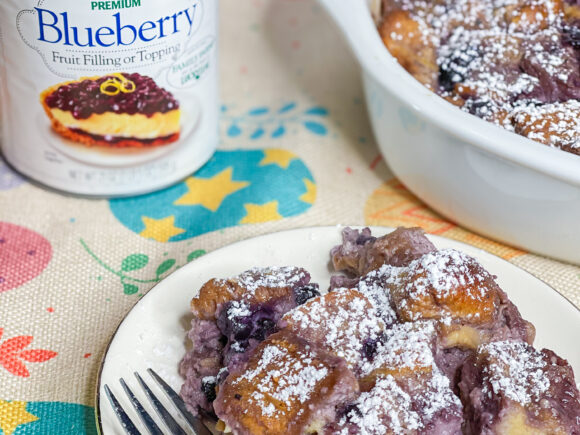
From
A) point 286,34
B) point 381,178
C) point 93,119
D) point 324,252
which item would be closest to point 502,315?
point 324,252

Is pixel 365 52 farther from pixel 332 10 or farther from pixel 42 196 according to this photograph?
pixel 42 196

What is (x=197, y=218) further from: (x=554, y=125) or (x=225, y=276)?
(x=554, y=125)

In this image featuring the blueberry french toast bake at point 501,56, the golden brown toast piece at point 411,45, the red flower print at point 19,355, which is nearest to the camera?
the red flower print at point 19,355

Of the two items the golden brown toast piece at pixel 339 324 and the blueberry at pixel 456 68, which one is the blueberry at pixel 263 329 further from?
the blueberry at pixel 456 68

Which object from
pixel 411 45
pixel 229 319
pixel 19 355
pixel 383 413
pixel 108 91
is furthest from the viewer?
pixel 411 45

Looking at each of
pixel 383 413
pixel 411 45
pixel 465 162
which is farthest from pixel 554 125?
pixel 383 413

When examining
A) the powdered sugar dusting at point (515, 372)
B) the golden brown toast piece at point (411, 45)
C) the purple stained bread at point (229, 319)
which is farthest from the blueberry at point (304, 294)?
the golden brown toast piece at point (411, 45)

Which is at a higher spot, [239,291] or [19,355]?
[239,291]
